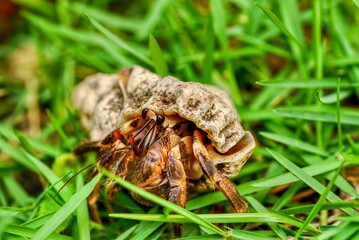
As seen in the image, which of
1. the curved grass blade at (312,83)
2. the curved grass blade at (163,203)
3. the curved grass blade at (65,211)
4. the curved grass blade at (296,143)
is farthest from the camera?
the curved grass blade at (312,83)

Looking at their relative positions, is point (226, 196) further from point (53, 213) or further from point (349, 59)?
point (349, 59)

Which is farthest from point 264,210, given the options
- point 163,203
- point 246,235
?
point 163,203

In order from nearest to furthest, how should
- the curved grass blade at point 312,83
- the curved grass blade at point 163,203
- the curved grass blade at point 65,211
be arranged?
the curved grass blade at point 163,203 → the curved grass blade at point 65,211 → the curved grass blade at point 312,83

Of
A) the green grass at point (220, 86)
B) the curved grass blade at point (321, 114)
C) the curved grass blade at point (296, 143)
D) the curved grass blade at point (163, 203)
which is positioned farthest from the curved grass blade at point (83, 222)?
the curved grass blade at point (321, 114)

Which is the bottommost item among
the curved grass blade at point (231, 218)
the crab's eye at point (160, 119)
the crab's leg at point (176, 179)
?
the curved grass blade at point (231, 218)

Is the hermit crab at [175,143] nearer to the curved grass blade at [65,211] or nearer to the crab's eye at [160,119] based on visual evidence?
the crab's eye at [160,119]

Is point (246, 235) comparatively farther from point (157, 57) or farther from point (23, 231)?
point (157, 57)

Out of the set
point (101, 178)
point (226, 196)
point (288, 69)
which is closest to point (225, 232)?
point (226, 196)
